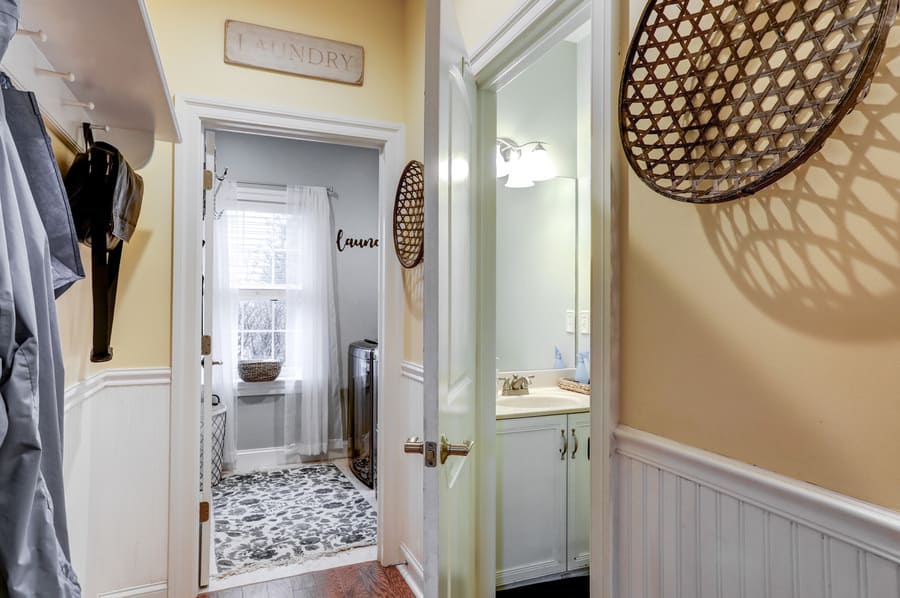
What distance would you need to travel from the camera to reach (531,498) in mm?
2234

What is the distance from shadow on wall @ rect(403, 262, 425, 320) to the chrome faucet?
59 centimetres

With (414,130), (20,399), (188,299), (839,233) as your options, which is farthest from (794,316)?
(188,299)

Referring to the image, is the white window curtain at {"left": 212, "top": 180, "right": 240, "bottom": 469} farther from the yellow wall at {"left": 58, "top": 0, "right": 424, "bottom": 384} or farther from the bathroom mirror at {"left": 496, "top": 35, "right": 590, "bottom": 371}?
the bathroom mirror at {"left": 496, "top": 35, "right": 590, "bottom": 371}

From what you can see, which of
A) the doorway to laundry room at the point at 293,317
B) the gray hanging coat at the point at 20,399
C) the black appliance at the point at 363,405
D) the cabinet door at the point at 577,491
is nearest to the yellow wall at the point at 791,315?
the gray hanging coat at the point at 20,399

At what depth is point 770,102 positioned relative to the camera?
81 cm

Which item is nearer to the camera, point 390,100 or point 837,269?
point 837,269

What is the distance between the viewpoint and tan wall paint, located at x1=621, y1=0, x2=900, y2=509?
0.68 meters

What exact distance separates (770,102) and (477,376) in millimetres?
1313

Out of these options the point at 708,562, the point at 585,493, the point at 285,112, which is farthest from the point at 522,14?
the point at 585,493

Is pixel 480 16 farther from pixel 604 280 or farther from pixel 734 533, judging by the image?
pixel 734 533

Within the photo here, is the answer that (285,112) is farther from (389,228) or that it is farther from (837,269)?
(837,269)

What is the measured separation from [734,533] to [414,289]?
1698 millimetres

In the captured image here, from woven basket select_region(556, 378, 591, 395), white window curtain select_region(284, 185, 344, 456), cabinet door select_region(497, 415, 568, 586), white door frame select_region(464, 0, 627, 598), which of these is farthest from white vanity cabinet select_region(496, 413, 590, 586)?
white window curtain select_region(284, 185, 344, 456)

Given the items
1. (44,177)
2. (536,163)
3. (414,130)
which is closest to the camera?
(44,177)
